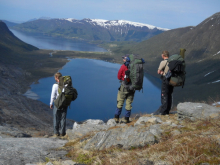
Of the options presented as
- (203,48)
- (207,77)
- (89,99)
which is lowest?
(89,99)

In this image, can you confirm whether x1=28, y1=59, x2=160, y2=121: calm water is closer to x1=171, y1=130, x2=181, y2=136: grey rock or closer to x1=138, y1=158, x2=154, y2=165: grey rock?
x1=171, y1=130, x2=181, y2=136: grey rock

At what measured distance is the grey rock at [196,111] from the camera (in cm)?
652

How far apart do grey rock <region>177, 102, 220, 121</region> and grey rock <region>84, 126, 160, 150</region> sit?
214 centimetres

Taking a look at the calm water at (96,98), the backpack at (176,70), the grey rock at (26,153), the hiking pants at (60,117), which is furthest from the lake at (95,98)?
the grey rock at (26,153)

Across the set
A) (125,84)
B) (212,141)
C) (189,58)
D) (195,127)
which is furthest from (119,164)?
(189,58)

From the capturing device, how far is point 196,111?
6789mm

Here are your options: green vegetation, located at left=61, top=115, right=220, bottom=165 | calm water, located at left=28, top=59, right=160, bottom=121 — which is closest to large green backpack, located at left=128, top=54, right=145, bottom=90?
green vegetation, located at left=61, top=115, right=220, bottom=165

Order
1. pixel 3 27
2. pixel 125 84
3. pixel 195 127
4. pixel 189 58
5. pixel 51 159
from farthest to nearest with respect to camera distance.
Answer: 1. pixel 3 27
2. pixel 189 58
3. pixel 125 84
4. pixel 195 127
5. pixel 51 159

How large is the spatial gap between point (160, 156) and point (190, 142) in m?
0.77

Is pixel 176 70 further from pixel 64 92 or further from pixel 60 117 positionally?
pixel 60 117

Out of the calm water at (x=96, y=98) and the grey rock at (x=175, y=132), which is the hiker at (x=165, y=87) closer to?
the grey rock at (x=175, y=132)

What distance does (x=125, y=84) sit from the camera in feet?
25.3

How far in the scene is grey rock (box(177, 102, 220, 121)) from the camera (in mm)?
6516

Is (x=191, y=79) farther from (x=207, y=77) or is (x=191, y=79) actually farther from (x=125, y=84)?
(x=125, y=84)
